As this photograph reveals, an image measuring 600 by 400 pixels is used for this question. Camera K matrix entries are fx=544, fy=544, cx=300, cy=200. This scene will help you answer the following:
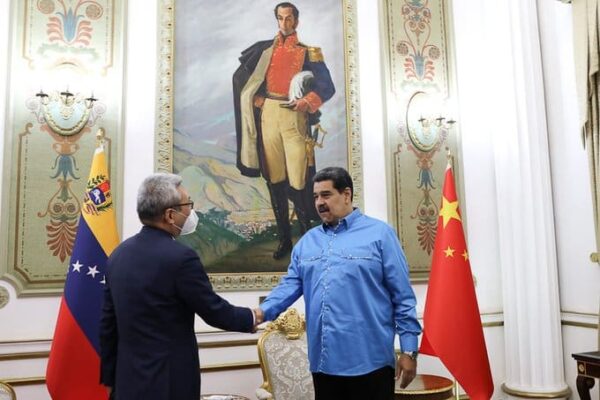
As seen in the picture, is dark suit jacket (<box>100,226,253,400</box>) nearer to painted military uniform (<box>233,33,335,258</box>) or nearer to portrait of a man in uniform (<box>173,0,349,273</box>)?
portrait of a man in uniform (<box>173,0,349,273</box>)

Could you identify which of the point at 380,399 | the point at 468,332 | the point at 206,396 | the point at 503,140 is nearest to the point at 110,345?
the point at 380,399

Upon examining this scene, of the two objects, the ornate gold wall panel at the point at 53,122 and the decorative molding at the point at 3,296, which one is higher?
the ornate gold wall panel at the point at 53,122

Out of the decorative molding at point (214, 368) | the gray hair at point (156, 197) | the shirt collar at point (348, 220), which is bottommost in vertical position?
the decorative molding at point (214, 368)

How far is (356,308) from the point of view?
2117 mm

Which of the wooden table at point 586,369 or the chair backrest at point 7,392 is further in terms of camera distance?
the wooden table at point 586,369

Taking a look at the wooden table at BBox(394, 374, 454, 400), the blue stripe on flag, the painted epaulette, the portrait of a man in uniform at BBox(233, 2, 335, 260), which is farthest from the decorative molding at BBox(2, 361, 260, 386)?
the painted epaulette

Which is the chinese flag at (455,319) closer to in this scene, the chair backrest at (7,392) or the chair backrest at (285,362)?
the chair backrest at (285,362)

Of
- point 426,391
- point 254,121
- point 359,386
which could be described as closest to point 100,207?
point 254,121

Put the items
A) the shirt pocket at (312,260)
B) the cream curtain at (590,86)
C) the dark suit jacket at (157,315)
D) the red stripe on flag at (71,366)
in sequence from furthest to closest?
1. the cream curtain at (590,86)
2. the red stripe on flag at (71,366)
3. the shirt pocket at (312,260)
4. the dark suit jacket at (157,315)

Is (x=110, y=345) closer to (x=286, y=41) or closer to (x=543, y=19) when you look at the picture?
(x=286, y=41)

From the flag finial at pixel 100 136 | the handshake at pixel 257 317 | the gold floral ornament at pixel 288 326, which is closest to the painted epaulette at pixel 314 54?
the flag finial at pixel 100 136

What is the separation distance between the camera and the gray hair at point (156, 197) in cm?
193

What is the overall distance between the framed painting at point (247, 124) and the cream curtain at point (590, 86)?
1.50 m

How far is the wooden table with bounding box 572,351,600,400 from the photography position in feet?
9.57
